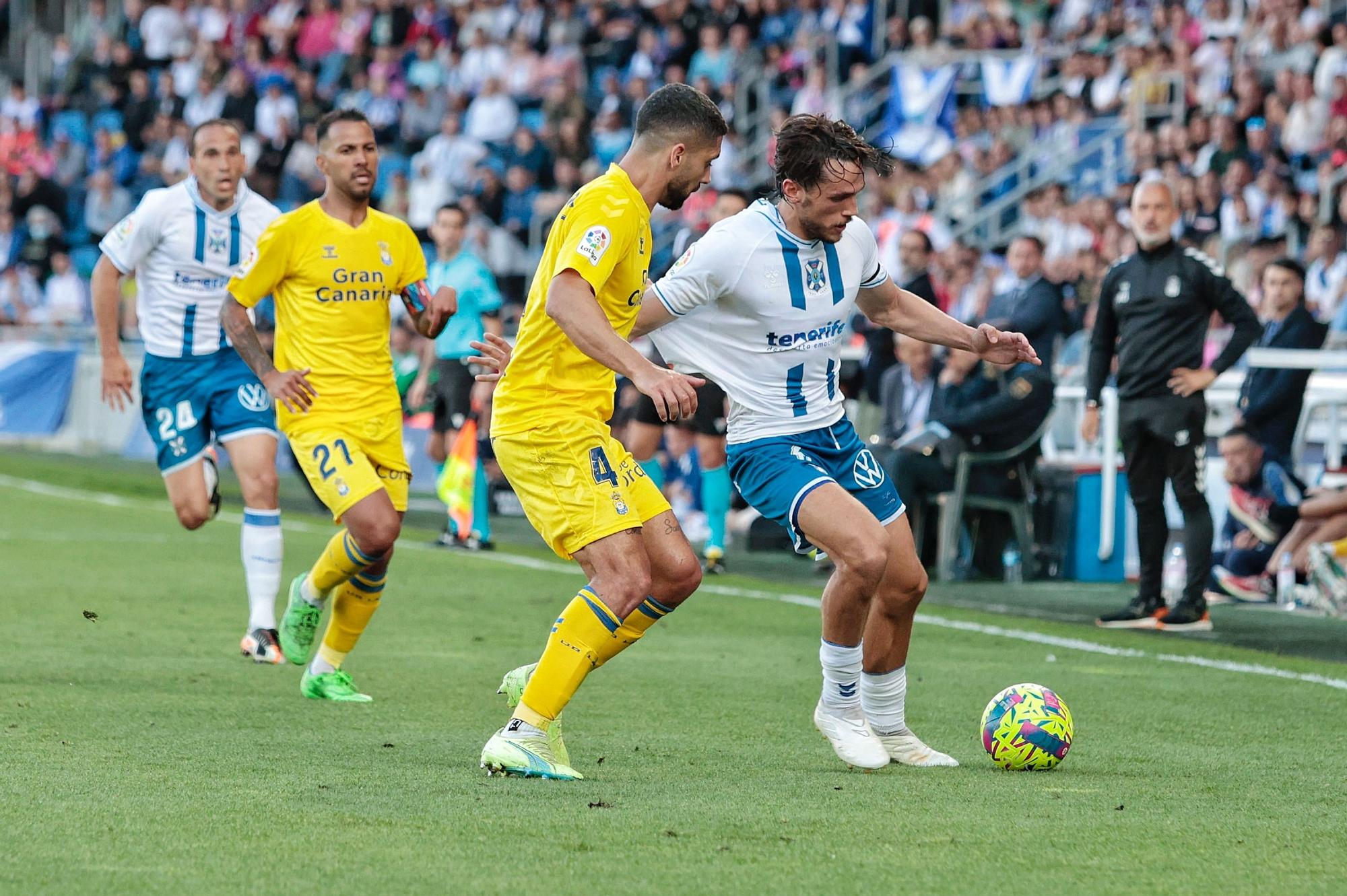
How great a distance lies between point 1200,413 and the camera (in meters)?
9.94

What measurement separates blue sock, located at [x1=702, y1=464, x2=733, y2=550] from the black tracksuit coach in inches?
121

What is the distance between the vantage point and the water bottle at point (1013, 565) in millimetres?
12344

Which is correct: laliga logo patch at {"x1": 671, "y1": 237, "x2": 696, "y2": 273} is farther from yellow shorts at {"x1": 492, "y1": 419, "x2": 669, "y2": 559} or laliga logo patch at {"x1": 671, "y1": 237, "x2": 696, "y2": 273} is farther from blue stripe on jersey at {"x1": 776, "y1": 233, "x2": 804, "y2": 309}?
yellow shorts at {"x1": 492, "y1": 419, "x2": 669, "y2": 559}

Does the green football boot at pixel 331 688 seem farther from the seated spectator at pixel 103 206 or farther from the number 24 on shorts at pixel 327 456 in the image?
the seated spectator at pixel 103 206

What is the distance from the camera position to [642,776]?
546 centimetres

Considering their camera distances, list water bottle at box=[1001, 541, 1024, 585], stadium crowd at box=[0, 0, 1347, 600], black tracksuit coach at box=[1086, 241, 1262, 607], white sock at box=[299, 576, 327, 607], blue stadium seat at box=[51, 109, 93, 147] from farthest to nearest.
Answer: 1. blue stadium seat at box=[51, 109, 93, 147]
2. stadium crowd at box=[0, 0, 1347, 600]
3. water bottle at box=[1001, 541, 1024, 585]
4. black tracksuit coach at box=[1086, 241, 1262, 607]
5. white sock at box=[299, 576, 327, 607]

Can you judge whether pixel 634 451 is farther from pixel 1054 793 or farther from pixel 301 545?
pixel 1054 793

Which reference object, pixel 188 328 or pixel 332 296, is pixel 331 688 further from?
pixel 188 328

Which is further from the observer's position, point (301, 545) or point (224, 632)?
point (301, 545)

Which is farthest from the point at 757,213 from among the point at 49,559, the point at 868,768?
the point at 49,559

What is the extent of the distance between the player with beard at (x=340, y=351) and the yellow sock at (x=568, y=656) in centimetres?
179

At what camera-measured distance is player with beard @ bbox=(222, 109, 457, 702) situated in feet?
23.7

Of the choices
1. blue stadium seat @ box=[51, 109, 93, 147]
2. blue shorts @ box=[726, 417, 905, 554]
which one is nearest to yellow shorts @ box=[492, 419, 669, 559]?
blue shorts @ box=[726, 417, 905, 554]

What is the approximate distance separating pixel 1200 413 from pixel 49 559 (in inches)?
282
